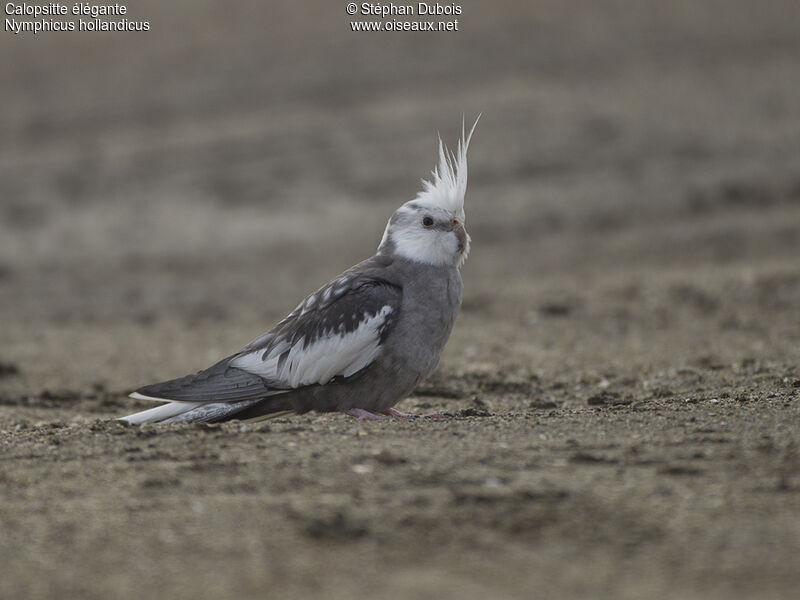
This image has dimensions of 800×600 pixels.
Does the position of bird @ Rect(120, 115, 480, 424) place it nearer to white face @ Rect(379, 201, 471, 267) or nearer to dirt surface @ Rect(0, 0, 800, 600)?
white face @ Rect(379, 201, 471, 267)

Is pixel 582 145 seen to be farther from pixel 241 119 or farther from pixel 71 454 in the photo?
pixel 71 454

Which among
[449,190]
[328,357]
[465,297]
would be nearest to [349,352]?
[328,357]

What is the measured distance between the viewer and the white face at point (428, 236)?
741cm

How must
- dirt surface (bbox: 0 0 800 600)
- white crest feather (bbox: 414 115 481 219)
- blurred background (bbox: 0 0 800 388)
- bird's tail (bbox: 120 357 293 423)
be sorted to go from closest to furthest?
1. dirt surface (bbox: 0 0 800 600)
2. bird's tail (bbox: 120 357 293 423)
3. white crest feather (bbox: 414 115 481 219)
4. blurred background (bbox: 0 0 800 388)

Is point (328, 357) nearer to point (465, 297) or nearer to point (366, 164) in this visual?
point (465, 297)

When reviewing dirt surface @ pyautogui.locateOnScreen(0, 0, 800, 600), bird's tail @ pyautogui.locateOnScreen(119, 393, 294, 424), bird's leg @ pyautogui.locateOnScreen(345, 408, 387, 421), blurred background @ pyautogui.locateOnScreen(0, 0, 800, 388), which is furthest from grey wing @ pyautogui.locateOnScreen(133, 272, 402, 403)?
blurred background @ pyautogui.locateOnScreen(0, 0, 800, 388)

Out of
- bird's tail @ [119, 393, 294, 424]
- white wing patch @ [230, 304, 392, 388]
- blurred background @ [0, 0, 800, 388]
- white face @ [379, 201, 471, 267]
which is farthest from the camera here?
blurred background @ [0, 0, 800, 388]

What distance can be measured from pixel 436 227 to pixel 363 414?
1389mm

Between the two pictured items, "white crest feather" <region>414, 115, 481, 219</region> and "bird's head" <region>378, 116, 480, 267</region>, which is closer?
"bird's head" <region>378, 116, 480, 267</region>

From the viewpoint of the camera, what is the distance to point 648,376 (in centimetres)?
910

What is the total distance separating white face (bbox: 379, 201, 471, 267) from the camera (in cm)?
741

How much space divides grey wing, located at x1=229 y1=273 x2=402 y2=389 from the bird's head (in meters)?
0.38

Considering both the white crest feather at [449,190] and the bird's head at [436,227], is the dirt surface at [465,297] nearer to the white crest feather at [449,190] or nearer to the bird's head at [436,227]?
the bird's head at [436,227]

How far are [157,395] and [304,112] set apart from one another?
50.9 feet
